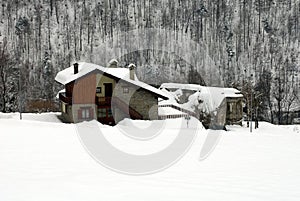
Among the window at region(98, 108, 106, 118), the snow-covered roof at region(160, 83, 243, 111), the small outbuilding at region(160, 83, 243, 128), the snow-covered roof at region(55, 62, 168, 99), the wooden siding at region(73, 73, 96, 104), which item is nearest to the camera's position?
the snow-covered roof at region(55, 62, 168, 99)

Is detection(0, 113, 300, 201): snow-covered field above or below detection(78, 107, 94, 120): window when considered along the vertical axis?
above

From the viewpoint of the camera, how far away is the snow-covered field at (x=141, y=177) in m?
4.54

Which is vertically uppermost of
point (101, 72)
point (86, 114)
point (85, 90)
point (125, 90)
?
point (101, 72)

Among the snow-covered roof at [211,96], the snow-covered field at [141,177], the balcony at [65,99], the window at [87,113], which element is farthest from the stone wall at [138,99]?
the snow-covered field at [141,177]


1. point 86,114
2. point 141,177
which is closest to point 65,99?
point 86,114

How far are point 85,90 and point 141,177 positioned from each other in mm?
19242

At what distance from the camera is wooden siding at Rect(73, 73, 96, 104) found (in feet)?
78.1

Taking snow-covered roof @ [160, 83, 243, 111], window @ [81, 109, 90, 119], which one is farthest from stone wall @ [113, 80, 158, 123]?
snow-covered roof @ [160, 83, 243, 111]

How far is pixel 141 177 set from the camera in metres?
5.68

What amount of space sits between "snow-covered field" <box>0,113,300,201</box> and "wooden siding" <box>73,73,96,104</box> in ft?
47.9

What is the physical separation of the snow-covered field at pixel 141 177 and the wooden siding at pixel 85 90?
47.9 ft

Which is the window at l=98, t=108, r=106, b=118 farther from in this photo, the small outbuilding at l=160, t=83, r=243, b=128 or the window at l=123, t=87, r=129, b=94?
the small outbuilding at l=160, t=83, r=243, b=128

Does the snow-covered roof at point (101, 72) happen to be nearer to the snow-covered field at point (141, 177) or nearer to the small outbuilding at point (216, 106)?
the small outbuilding at point (216, 106)

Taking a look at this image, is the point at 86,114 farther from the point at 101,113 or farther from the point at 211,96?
the point at 211,96
